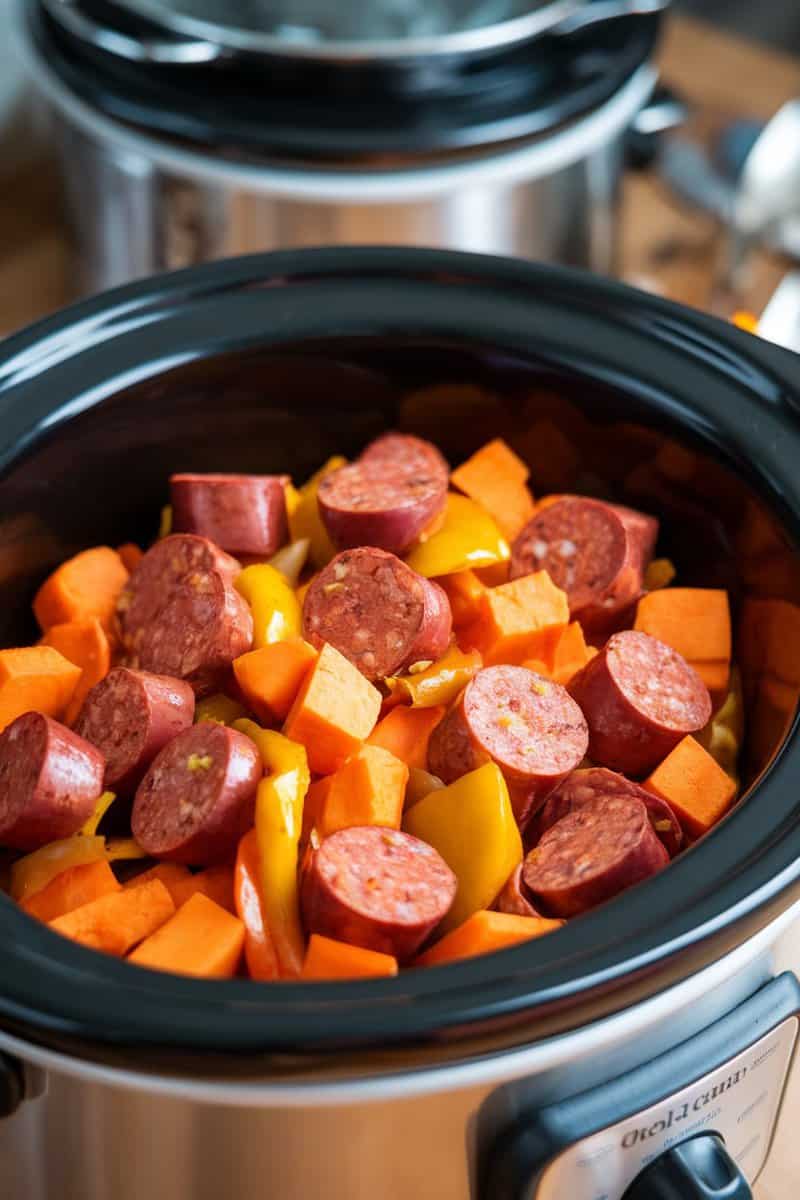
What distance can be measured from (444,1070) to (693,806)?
1.06 feet

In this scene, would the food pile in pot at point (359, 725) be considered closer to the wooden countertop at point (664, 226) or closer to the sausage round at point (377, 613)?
the sausage round at point (377, 613)

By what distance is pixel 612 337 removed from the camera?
124cm

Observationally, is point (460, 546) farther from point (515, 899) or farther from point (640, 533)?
point (515, 899)

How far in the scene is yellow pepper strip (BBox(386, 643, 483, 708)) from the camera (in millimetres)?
1070

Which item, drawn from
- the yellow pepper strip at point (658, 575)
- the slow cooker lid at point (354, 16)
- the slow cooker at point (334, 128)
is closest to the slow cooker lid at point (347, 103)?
the slow cooker at point (334, 128)

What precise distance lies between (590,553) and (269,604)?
0.86ft

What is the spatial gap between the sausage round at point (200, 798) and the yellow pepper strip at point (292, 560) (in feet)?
0.76

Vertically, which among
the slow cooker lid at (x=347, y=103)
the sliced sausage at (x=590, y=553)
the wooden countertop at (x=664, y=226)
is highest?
the slow cooker lid at (x=347, y=103)

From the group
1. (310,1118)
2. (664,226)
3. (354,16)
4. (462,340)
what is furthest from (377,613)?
(664,226)

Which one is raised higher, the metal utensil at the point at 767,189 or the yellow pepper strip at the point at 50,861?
the metal utensil at the point at 767,189

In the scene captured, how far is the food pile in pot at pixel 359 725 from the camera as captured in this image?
3.04 feet

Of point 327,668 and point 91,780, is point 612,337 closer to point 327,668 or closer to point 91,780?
point 327,668

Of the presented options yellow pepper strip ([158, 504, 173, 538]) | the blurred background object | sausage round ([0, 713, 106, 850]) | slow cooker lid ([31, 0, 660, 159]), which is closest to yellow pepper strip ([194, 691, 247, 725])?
sausage round ([0, 713, 106, 850])

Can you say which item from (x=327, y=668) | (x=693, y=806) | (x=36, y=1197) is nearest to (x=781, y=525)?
(x=693, y=806)
